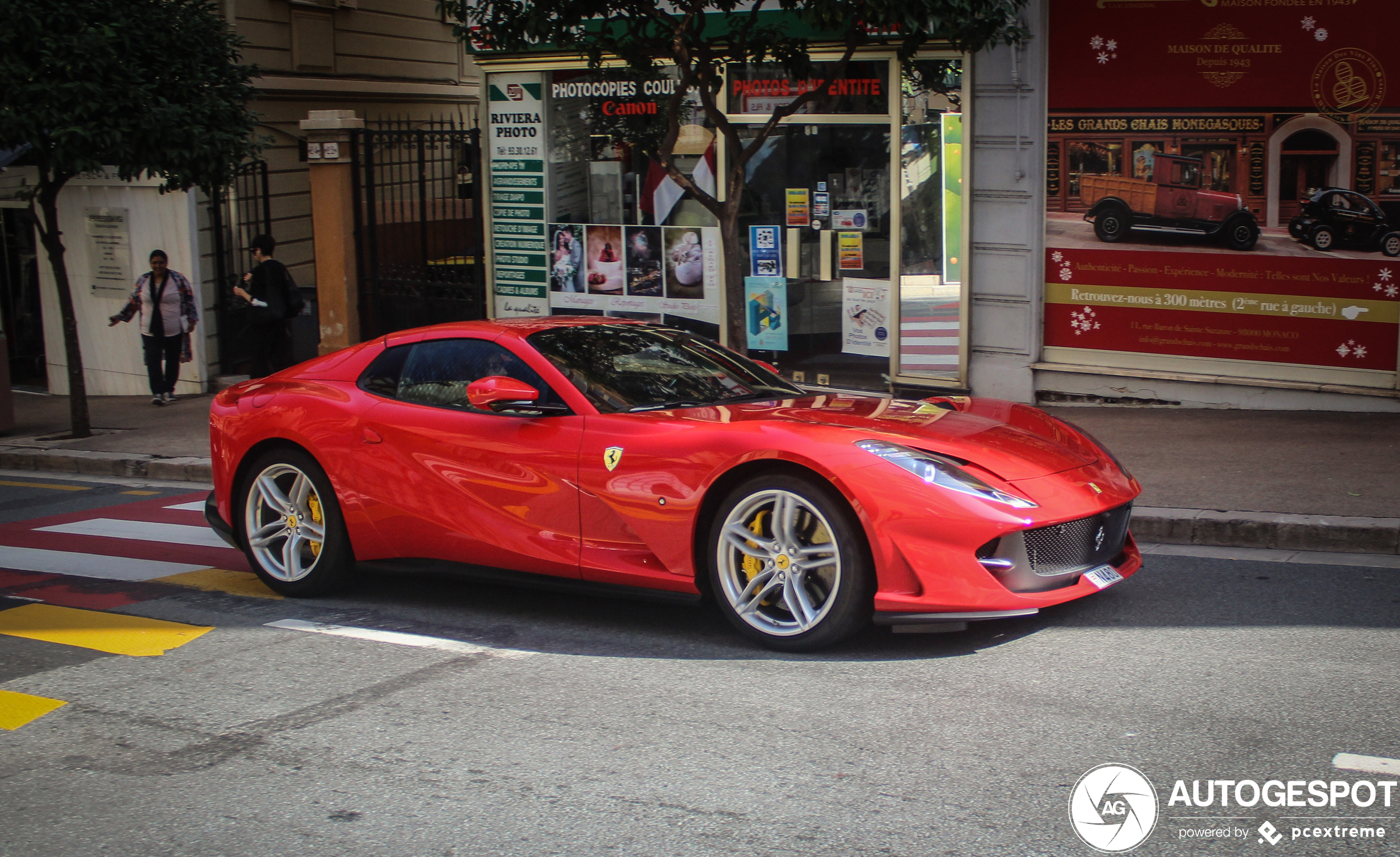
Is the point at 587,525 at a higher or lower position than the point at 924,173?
lower

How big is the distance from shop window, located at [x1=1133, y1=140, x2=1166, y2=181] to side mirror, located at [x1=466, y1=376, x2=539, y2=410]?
280 inches

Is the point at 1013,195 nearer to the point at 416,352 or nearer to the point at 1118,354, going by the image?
the point at 1118,354

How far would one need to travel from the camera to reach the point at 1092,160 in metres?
11.2

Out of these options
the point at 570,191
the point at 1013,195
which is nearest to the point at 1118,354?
the point at 1013,195

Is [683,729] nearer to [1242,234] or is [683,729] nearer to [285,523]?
[285,523]

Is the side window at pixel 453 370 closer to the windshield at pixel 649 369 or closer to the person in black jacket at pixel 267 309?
the windshield at pixel 649 369

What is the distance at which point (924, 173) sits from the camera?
11938 mm

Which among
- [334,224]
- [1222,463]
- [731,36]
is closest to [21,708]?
[1222,463]

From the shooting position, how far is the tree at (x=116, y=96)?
1131cm

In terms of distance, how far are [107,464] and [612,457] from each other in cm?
769

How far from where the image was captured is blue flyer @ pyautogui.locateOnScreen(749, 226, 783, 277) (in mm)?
12758

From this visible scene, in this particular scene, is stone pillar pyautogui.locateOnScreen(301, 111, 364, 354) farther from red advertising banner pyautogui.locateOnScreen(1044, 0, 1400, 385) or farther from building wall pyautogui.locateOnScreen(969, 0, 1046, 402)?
red advertising banner pyautogui.locateOnScreen(1044, 0, 1400, 385)

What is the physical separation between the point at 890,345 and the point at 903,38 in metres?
2.92

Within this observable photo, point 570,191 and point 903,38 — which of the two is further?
point 570,191
